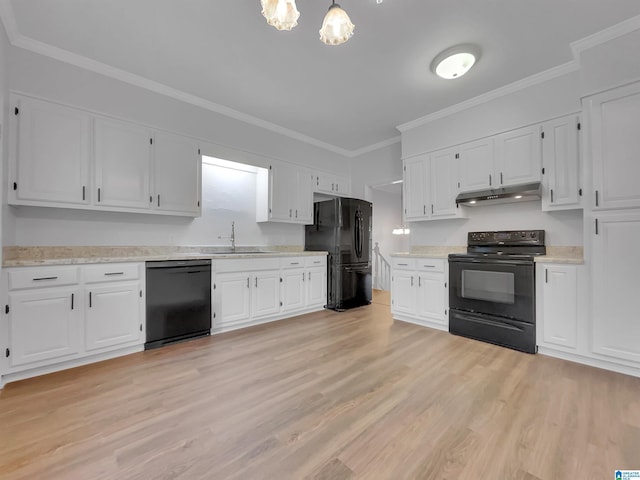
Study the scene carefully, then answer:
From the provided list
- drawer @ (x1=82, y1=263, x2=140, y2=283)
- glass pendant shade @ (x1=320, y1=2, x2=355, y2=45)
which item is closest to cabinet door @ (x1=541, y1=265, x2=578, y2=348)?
glass pendant shade @ (x1=320, y1=2, x2=355, y2=45)

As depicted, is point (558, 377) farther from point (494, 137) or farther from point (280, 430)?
point (494, 137)

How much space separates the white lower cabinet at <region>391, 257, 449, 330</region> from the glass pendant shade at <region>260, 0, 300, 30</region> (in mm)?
2925

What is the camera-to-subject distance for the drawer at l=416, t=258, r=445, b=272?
348 centimetres

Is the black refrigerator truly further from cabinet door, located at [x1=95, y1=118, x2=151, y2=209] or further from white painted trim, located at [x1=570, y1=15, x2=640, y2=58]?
white painted trim, located at [x1=570, y1=15, x2=640, y2=58]

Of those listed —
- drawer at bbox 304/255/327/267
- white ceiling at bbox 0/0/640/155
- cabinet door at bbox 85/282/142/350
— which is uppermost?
white ceiling at bbox 0/0/640/155

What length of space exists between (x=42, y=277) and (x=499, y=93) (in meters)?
4.91

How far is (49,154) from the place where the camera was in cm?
254

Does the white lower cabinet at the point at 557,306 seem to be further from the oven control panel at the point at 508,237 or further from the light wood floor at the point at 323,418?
the oven control panel at the point at 508,237

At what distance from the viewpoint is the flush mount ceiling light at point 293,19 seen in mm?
1570

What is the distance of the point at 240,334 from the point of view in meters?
3.31

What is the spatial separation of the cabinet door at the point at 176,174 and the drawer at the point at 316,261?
1706 mm

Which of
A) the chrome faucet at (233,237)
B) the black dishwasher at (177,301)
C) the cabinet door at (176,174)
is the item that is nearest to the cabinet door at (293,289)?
the chrome faucet at (233,237)

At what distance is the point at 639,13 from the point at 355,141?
3329 millimetres

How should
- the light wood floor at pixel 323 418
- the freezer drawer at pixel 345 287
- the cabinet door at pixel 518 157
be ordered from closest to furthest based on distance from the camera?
1. the light wood floor at pixel 323 418
2. the cabinet door at pixel 518 157
3. the freezer drawer at pixel 345 287
